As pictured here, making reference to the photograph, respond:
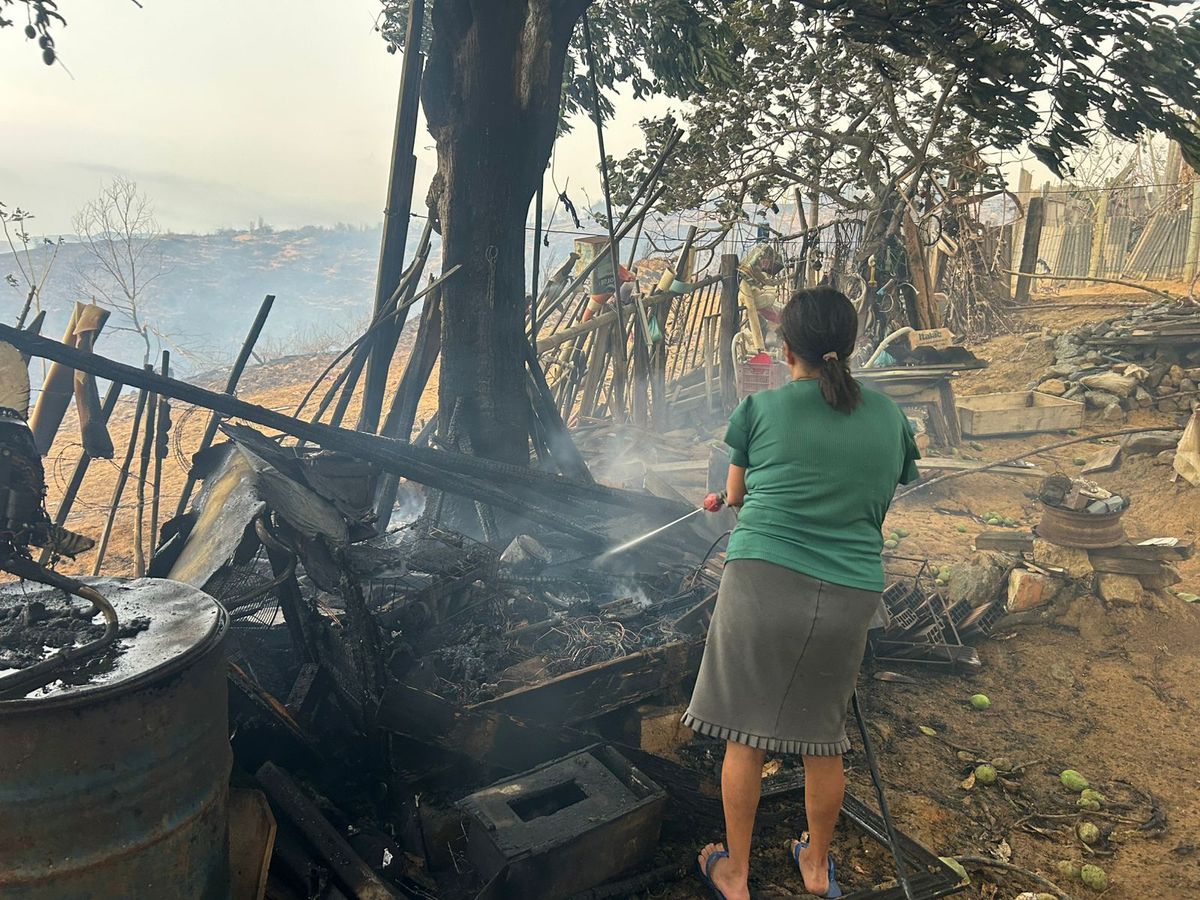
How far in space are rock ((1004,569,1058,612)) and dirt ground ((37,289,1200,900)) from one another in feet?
0.47

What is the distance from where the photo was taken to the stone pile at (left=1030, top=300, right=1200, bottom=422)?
10531 mm

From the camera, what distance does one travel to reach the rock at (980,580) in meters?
5.78

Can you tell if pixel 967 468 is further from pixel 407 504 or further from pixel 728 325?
pixel 407 504

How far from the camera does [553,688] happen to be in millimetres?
3799

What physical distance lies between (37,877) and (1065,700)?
17.3ft

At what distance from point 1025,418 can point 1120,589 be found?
5592mm

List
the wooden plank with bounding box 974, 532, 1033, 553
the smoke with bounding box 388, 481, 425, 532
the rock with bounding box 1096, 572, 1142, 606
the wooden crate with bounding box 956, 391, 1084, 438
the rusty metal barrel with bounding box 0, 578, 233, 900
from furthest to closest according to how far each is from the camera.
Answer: the wooden crate with bounding box 956, 391, 1084, 438 → the smoke with bounding box 388, 481, 425, 532 → the wooden plank with bounding box 974, 532, 1033, 553 → the rock with bounding box 1096, 572, 1142, 606 → the rusty metal barrel with bounding box 0, 578, 233, 900

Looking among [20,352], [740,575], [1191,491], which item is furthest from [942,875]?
[1191,491]

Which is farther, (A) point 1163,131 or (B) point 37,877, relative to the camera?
(A) point 1163,131

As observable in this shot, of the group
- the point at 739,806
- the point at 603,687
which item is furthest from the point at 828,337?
the point at 603,687

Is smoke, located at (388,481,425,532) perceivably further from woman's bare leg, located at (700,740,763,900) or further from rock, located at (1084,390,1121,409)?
rock, located at (1084,390,1121,409)

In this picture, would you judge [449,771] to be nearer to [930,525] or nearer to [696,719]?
[696,719]

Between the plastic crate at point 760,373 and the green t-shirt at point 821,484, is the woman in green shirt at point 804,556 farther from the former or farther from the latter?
the plastic crate at point 760,373

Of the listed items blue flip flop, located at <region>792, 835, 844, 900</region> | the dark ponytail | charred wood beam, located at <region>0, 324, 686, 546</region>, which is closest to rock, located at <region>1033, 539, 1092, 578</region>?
charred wood beam, located at <region>0, 324, 686, 546</region>
